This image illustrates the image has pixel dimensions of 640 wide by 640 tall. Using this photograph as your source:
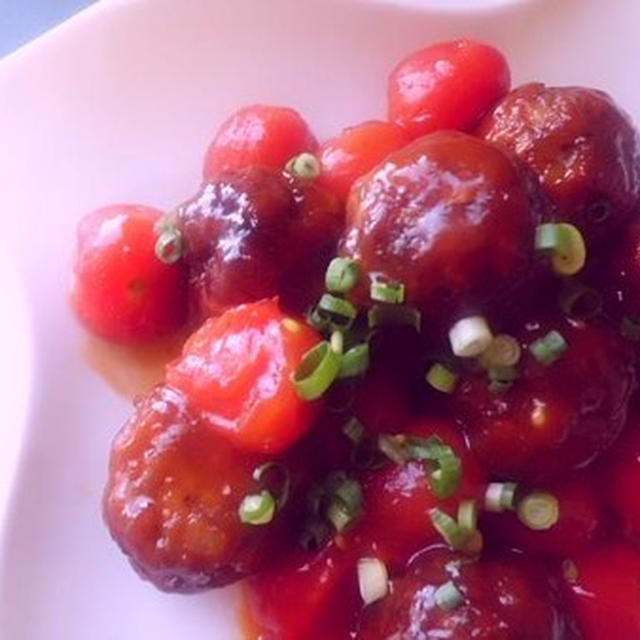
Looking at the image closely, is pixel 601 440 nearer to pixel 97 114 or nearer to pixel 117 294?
pixel 117 294

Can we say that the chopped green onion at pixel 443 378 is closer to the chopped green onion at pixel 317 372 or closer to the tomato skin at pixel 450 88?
the chopped green onion at pixel 317 372

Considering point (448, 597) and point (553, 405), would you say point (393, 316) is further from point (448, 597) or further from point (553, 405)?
point (448, 597)

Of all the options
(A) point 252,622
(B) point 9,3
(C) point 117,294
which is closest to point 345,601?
(A) point 252,622

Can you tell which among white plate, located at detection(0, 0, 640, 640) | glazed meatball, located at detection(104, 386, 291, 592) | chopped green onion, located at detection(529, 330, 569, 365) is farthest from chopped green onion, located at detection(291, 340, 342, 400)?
white plate, located at detection(0, 0, 640, 640)

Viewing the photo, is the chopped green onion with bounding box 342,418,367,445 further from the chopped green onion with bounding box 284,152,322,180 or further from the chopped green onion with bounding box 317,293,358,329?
the chopped green onion with bounding box 284,152,322,180

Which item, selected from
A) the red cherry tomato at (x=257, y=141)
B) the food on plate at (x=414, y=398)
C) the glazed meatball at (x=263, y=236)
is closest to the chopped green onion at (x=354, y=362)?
the food on plate at (x=414, y=398)

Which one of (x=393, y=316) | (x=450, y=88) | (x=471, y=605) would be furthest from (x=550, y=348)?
(x=450, y=88)
